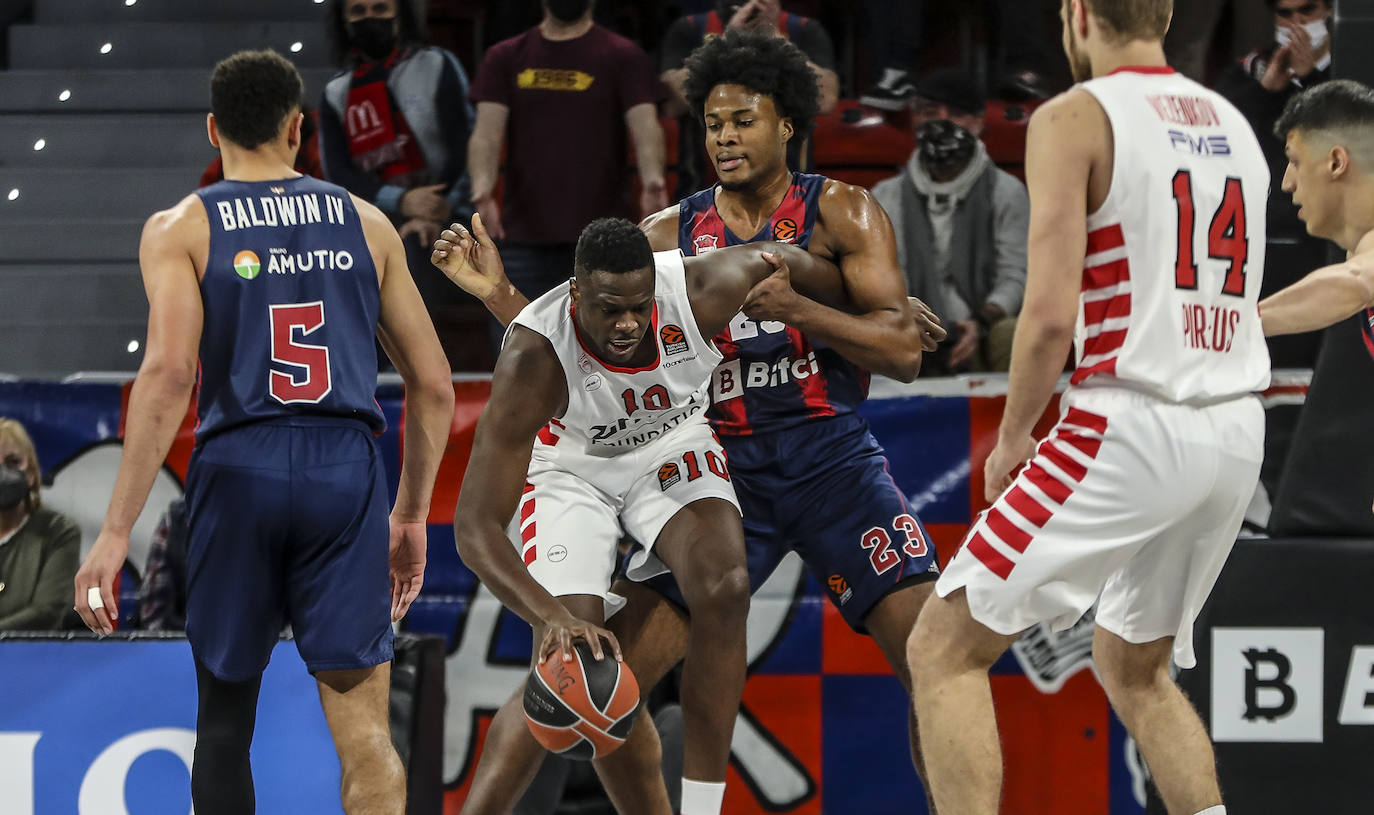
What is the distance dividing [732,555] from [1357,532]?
89.4 inches

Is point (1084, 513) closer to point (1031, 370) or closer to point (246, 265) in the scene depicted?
point (1031, 370)

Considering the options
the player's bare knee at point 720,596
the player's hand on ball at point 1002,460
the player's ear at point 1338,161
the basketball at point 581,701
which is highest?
the player's ear at point 1338,161

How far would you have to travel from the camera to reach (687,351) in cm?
374

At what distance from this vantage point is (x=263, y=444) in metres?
3.55

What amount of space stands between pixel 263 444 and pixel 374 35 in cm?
319

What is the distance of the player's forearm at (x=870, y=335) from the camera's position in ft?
12.3

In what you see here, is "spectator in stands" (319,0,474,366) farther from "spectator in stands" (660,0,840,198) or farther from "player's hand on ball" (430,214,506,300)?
"player's hand on ball" (430,214,506,300)

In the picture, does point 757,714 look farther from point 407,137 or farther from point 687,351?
point 407,137

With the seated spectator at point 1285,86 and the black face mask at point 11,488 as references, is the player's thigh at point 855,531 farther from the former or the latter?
the black face mask at point 11,488

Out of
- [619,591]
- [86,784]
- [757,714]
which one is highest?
[619,591]

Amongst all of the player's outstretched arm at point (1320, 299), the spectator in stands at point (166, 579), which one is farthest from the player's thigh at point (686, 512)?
the spectator in stands at point (166, 579)

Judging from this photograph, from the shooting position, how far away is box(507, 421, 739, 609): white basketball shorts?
3.82 m

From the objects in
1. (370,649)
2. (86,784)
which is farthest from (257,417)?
(86,784)

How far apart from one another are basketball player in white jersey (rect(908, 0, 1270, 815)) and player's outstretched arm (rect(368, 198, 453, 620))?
1391mm
